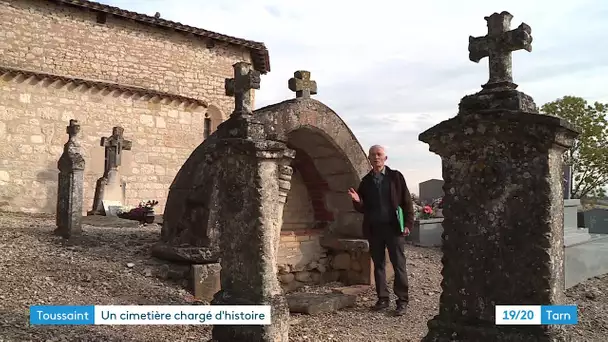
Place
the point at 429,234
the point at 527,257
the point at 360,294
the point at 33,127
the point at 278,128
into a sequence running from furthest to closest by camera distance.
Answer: the point at 33,127 < the point at 429,234 < the point at 360,294 < the point at 278,128 < the point at 527,257

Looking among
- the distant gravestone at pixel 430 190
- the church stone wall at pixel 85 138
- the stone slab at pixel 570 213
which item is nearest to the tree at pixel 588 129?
the distant gravestone at pixel 430 190

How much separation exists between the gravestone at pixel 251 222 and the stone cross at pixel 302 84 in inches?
82.8

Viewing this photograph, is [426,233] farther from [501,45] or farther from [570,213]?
[501,45]

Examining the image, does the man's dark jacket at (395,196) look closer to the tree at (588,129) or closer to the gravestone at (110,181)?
A: the gravestone at (110,181)

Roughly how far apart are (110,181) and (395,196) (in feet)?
28.2

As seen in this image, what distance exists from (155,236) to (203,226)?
84.0 inches

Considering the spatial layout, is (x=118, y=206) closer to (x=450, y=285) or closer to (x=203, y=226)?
(x=203, y=226)

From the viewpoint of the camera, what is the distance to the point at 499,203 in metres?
3.03

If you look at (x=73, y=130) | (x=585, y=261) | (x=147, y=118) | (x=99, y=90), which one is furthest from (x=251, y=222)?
(x=147, y=118)

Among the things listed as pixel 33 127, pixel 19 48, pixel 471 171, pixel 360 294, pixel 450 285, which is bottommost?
pixel 360 294

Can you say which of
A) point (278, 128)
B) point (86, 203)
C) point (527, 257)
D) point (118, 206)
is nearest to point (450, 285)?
point (527, 257)

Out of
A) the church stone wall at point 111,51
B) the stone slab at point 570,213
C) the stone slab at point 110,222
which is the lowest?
the stone slab at point 110,222

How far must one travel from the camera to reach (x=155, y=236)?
7.90 m

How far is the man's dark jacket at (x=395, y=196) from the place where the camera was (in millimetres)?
5723
